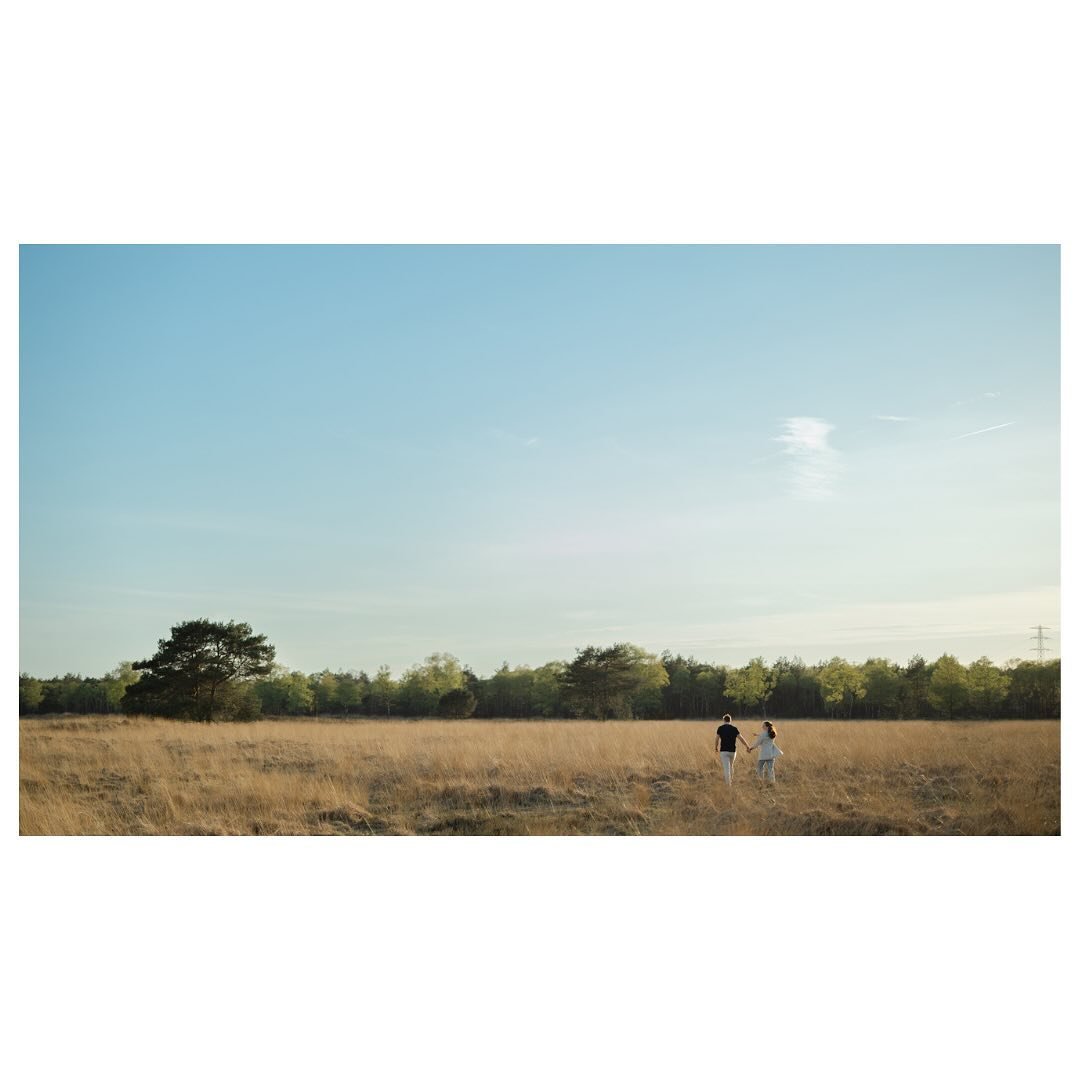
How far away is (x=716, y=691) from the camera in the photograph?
30.4 meters

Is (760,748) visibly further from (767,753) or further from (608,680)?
(608,680)

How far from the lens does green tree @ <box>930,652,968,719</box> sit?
23.5m

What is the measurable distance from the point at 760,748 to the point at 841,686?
1819 cm

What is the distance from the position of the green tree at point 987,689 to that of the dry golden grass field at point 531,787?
12.7 ft

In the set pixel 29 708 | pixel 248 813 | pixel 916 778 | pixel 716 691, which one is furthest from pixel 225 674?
pixel 916 778

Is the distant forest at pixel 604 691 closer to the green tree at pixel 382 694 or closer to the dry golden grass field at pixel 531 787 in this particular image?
the green tree at pixel 382 694

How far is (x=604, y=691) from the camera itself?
104ft

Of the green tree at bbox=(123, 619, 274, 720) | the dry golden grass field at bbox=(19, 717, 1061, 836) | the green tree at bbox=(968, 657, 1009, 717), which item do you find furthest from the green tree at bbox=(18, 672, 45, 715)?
the green tree at bbox=(968, 657, 1009, 717)

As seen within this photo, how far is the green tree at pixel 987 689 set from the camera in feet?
65.8

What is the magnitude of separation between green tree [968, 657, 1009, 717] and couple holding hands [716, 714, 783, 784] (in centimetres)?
969

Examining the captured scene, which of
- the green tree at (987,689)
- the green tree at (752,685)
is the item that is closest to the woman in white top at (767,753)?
the green tree at (987,689)

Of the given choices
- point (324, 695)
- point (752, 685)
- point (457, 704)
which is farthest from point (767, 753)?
point (457, 704)

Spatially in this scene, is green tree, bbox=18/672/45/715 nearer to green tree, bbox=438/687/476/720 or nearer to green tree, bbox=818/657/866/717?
green tree, bbox=438/687/476/720
